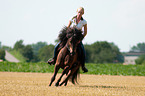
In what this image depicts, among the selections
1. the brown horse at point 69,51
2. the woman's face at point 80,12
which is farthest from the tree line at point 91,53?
the brown horse at point 69,51

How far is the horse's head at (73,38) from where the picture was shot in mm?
11055

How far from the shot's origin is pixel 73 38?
1122 cm

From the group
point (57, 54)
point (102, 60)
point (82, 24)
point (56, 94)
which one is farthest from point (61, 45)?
point (102, 60)

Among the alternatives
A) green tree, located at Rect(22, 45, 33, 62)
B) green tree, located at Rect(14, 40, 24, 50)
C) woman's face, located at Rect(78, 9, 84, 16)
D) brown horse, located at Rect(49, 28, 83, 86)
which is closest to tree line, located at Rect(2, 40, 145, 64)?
green tree, located at Rect(22, 45, 33, 62)

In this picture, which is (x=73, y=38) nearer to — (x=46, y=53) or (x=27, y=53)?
(x=27, y=53)

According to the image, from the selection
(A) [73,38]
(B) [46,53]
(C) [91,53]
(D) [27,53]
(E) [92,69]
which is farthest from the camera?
(B) [46,53]

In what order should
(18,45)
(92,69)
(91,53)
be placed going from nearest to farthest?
(92,69), (91,53), (18,45)

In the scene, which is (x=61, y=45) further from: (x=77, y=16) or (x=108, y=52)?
(x=108, y=52)

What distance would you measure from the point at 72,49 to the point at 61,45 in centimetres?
92

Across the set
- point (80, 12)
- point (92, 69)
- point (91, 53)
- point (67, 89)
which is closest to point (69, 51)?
point (67, 89)

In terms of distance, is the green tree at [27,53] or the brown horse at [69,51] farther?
the green tree at [27,53]

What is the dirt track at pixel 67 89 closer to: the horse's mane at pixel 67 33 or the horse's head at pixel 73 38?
the horse's head at pixel 73 38

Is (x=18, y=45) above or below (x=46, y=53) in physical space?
above

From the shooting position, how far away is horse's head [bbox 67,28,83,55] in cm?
1105
